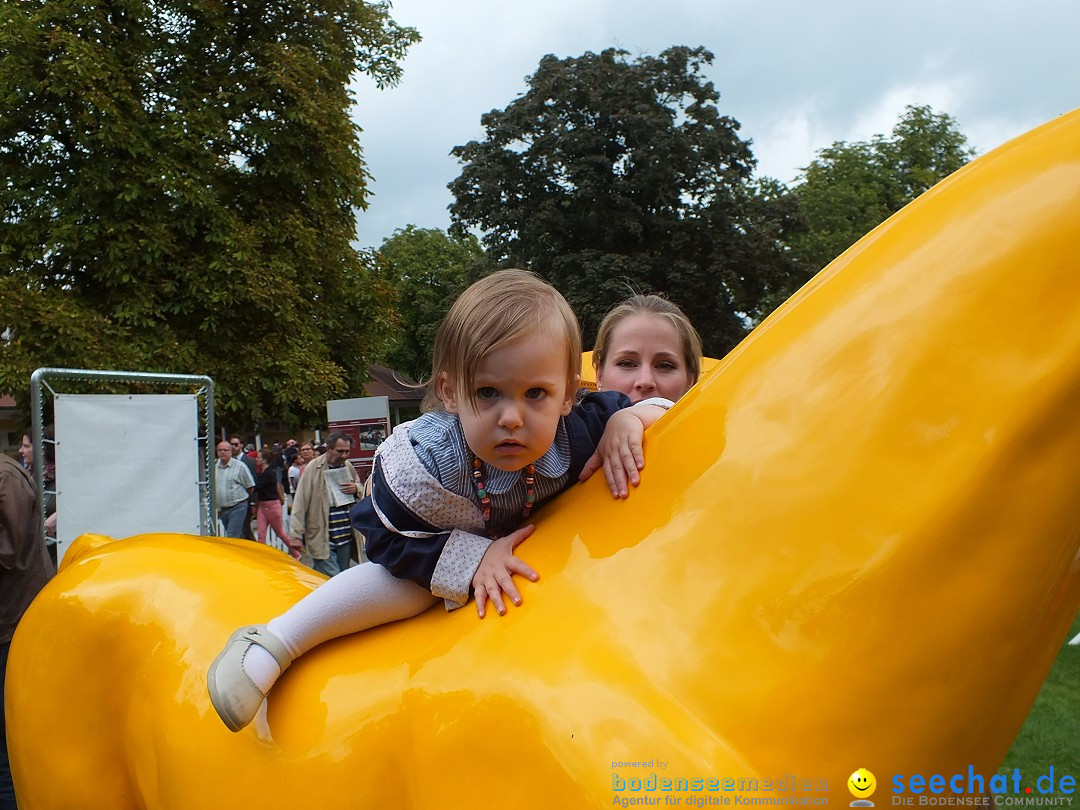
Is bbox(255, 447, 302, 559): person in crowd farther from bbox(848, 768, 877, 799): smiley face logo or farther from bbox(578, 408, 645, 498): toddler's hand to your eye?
bbox(848, 768, 877, 799): smiley face logo

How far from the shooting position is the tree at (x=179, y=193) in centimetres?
1531

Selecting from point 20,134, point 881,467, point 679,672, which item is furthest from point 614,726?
point 20,134

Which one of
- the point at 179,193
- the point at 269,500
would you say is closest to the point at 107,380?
the point at 269,500

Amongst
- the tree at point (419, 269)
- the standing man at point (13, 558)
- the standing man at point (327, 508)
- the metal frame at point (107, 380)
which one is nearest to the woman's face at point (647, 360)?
the standing man at point (13, 558)

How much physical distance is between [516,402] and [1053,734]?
533 centimetres

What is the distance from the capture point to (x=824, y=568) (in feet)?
4.49

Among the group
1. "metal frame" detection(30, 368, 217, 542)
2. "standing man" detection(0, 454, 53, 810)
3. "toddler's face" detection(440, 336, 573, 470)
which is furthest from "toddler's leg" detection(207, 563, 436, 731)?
"metal frame" detection(30, 368, 217, 542)


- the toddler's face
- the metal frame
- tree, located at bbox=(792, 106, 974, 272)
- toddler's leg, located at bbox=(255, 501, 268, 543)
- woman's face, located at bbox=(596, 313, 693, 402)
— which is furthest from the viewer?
tree, located at bbox=(792, 106, 974, 272)

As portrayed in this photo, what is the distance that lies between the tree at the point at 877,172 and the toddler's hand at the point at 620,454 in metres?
37.2

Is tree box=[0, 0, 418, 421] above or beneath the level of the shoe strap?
above

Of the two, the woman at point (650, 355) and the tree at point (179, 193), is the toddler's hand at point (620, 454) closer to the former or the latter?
the woman at point (650, 355)

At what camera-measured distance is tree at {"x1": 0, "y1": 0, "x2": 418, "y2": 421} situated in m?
15.3

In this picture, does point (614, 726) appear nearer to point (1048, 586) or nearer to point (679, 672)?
point (679, 672)

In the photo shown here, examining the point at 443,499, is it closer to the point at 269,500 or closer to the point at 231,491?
the point at 231,491
